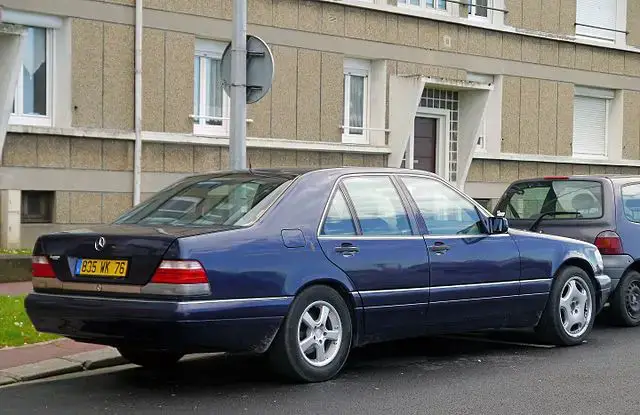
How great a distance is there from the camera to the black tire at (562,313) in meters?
9.77

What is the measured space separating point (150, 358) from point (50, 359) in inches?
33.2

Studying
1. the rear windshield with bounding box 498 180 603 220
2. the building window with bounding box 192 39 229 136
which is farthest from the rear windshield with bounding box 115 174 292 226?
the building window with bounding box 192 39 229 136

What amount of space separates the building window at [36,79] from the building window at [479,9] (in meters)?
9.61

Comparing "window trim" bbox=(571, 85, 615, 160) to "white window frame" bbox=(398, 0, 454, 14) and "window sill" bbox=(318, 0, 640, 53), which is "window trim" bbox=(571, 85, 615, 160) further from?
Result: "white window frame" bbox=(398, 0, 454, 14)

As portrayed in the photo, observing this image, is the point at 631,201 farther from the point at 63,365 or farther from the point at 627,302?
the point at 63,365

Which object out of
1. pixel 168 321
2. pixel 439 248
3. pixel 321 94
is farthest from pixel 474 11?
pixel 168 321

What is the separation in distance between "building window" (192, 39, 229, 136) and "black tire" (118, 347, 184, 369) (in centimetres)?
969

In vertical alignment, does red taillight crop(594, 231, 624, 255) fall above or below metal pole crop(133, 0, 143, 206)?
below

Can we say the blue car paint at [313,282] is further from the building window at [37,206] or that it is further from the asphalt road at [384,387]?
the building window at [37,206]

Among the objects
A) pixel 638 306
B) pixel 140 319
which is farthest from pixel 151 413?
pixel 638 306

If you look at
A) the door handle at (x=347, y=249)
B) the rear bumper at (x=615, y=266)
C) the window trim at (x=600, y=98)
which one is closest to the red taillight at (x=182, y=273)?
the door handle at (x=347, y=249)

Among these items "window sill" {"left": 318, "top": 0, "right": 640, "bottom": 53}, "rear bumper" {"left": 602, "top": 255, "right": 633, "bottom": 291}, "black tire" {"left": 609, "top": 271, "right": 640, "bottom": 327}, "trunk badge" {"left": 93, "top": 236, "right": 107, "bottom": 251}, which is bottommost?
"black tire" {"left": 609, "top": 271, "right": 640, "bottom": 327}

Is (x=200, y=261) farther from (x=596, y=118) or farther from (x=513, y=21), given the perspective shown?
Answer: (x=596, y=118)

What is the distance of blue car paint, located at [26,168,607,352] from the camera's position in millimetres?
7215
